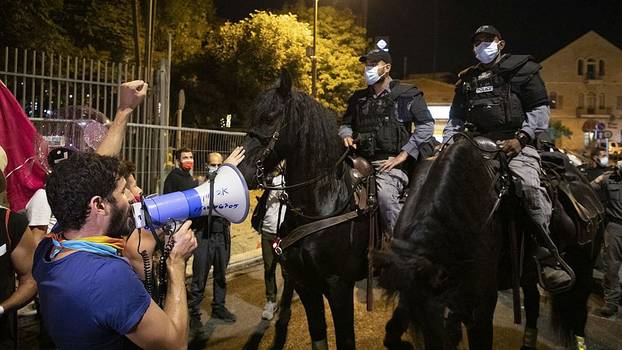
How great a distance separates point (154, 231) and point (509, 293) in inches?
288

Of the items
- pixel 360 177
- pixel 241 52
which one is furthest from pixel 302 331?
pixel 241 52

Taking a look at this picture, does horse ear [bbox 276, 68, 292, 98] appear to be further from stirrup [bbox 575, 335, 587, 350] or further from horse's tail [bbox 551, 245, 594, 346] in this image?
stirrup [bbox 575, 335, 587, 350]

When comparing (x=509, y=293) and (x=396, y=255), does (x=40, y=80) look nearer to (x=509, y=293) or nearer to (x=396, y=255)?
(x=396, y=255)

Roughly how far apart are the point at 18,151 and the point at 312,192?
2.55 meters

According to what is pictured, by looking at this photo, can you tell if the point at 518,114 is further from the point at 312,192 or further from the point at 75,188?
the point at 75,188

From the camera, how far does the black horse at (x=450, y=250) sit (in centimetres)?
323

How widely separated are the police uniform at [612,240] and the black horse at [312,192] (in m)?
5.05

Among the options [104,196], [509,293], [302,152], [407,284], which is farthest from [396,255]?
[509,293]

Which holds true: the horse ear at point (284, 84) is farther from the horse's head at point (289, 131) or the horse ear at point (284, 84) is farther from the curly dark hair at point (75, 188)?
the curly dark hair at point (75, 188)

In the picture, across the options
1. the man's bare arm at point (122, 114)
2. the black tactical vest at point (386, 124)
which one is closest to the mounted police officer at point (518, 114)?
the black tactical vest at point (386, 124)

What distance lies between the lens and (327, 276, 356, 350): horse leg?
165 inches

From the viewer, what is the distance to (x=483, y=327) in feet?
12.9

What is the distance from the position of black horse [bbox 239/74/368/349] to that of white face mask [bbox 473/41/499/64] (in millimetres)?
1570

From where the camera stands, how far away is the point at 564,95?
60.2m
